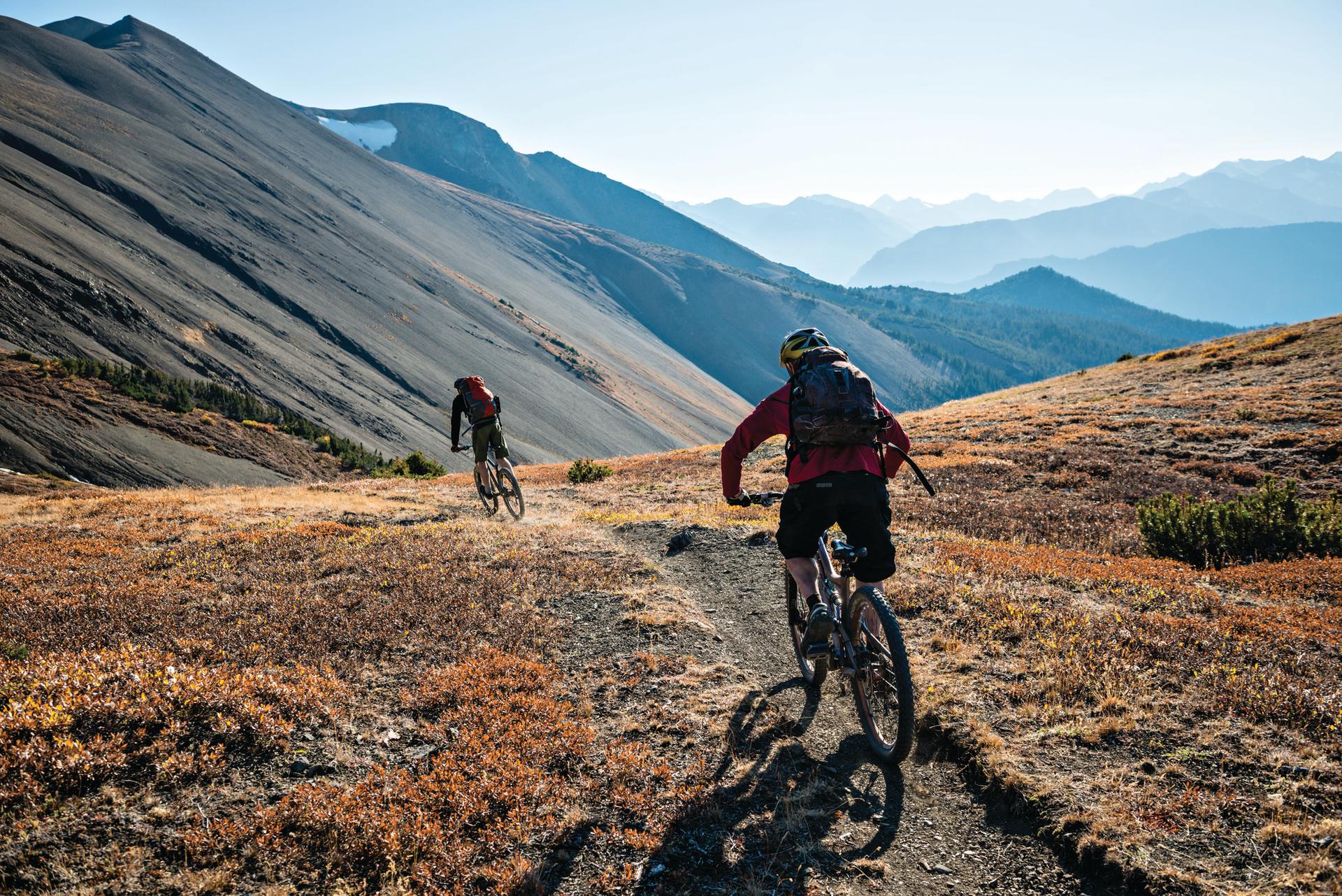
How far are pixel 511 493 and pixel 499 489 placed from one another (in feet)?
1.40

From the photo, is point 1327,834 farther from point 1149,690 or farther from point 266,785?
point 266,785

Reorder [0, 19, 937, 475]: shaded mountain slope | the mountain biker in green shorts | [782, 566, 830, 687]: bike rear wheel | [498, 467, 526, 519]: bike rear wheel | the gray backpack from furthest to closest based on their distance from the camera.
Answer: [0, 19, 937, 475]: shaded mountain slope < [498, 467, 526, 519]: bike rear wheel < the mountain biker in green shorts < [782, 566, 830, 687]: bike rear wheel < the gray backpack

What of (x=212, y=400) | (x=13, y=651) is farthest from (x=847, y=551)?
(x=212, y=400)

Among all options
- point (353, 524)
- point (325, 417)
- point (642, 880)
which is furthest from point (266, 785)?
point (325, 417)

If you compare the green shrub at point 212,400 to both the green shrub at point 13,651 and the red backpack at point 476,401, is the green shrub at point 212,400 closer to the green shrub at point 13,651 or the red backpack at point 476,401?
the red backpack at point 476,401

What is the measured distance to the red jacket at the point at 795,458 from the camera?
19.1 feet

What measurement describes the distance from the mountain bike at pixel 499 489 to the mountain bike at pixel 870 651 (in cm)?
1273

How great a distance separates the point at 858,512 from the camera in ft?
18.9

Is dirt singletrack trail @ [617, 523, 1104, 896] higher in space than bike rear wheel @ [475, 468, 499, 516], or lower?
higher

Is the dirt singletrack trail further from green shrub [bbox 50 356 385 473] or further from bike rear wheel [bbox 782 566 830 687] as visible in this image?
green shrub [bbox 50 356 385 473]

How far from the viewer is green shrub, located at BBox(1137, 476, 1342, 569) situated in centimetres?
1068

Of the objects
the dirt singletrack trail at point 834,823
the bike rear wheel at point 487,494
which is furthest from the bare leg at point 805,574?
the bike rear wheel at point 487,494

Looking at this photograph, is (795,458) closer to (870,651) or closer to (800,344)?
(800,344)

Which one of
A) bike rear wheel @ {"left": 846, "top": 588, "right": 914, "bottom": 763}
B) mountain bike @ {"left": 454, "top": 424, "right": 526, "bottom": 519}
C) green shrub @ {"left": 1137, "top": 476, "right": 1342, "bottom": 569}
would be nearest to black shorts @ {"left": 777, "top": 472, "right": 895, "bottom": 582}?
bike rear wheel @ {"left": 846, "top": 588, "right": 914, "bottom": 763}
